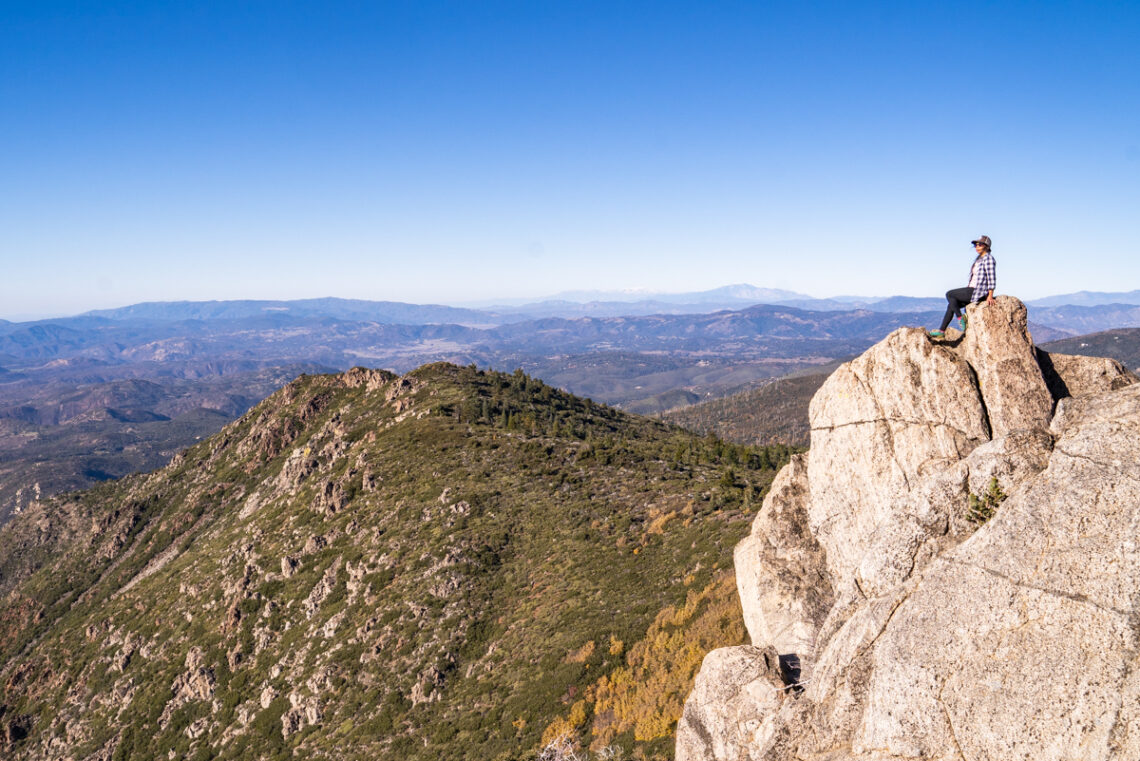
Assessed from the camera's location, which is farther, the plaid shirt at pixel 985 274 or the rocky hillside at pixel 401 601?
the rocky hillside at pixel 401 601

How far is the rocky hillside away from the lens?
140 feet

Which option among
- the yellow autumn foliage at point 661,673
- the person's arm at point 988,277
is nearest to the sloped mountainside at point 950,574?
the person's arm at point 988,277

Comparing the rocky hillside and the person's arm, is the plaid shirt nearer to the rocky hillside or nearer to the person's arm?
the person's arm

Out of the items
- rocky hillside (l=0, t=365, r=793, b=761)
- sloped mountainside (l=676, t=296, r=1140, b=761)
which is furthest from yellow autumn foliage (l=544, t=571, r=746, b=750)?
sloped mountainside (l=676, t=296, r=1140, b=761)

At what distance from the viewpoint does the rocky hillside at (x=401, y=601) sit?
1677 inches

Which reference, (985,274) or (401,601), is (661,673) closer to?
(985,274)

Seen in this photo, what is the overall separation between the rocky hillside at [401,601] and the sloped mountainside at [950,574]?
29.9 ft

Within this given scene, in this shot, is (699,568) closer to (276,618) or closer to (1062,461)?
(1062,461)

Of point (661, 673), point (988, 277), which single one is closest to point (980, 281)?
point (988, 277)

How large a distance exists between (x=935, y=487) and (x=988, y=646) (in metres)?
6.56

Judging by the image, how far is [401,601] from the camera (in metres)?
63.2

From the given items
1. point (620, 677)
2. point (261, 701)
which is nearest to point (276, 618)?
point (261, 701)

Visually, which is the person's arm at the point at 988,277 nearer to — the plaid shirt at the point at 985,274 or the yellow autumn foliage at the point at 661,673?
the plaid shirt at the point at 985,274

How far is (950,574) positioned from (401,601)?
195ft
